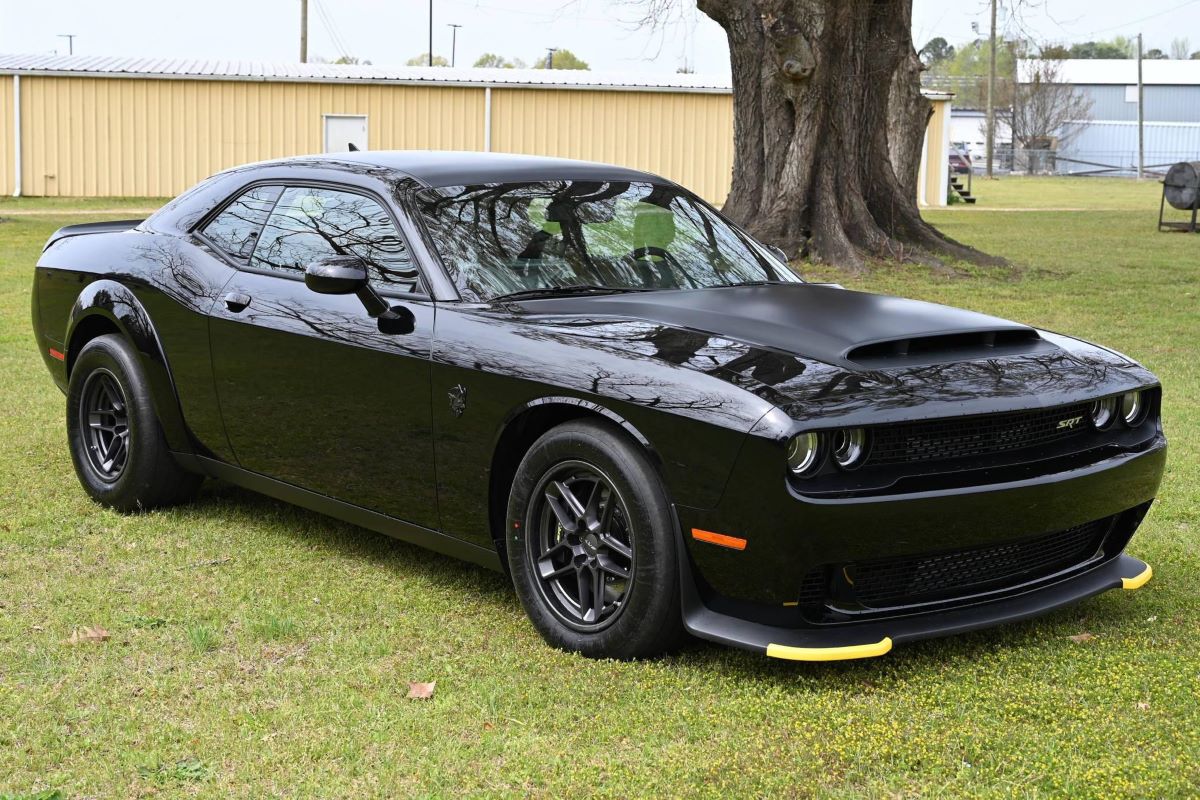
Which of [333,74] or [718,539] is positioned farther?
[333,74]

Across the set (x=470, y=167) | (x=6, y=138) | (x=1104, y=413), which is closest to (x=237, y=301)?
(x=470, y=167)

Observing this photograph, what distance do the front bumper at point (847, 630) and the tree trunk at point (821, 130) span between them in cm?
1162

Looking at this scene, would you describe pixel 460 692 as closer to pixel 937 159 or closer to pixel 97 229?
pixel 97 229

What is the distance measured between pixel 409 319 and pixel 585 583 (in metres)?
1.09

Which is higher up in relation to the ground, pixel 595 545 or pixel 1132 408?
pixel 1132 408

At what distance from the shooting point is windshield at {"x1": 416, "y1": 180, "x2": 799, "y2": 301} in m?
4.71

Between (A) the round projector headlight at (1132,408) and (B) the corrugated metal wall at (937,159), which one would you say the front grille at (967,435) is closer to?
(A) the round projector headlight at (1132,408)

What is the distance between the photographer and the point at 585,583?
415 cm

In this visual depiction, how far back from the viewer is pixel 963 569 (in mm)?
4004

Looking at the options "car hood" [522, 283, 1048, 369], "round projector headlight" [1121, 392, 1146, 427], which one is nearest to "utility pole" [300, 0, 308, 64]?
"car hood" [522, 283, 1048, 369]

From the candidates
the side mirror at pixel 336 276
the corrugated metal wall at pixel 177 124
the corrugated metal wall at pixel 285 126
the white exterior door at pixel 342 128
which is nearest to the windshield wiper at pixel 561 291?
the side mirror at pixel 336 276

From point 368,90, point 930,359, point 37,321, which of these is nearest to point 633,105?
point 368,90

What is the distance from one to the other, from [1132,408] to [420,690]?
2.38 meters

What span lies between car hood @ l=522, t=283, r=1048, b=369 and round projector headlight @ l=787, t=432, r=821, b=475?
0.33 m
